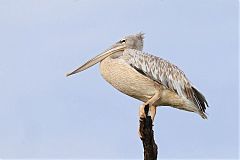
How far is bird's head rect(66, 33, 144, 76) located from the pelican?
0.02 meters

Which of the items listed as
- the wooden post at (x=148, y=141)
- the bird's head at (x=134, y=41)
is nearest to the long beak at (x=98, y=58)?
the bird's head at (x=134, y=41)

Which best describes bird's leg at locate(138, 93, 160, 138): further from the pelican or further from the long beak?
the long beak

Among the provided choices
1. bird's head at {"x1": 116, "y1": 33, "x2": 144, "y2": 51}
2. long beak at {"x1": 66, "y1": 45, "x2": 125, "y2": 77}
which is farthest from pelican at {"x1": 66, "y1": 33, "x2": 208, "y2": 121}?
bird's head at {"x1": 116, "y1": 33, "x2": 144, "y2": 51}

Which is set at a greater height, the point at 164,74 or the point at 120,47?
the point at 120,47

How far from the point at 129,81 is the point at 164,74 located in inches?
32.2

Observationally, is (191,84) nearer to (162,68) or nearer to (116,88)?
(162,68)

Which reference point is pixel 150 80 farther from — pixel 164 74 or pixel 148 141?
pixel 148 141

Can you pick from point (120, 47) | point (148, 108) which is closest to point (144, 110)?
point (148, 108)

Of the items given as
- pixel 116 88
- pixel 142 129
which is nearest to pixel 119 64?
pixel 116 88

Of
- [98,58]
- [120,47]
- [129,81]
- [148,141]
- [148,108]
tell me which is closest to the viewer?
[148,141]

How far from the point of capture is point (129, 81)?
877 centimetres

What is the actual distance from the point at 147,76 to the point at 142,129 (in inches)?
84.6

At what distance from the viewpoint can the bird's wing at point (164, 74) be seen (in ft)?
29.9

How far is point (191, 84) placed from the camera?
9.41m
